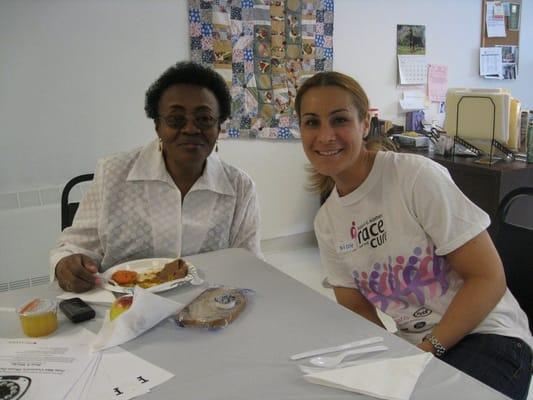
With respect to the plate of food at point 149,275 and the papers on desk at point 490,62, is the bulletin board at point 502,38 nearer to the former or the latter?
the papers on desk at point 490,62

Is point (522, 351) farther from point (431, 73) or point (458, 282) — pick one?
point (431, 73)

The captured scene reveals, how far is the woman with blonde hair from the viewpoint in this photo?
1.16m

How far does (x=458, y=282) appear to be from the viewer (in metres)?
1.25

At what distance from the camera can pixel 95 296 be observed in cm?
121

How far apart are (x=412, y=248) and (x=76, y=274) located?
86 cm

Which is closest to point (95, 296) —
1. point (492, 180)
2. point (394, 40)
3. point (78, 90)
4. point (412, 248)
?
point (412, 248)

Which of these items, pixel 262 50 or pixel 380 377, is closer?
pixel 380 377

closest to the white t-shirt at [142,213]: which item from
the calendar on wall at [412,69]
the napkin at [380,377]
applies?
the napkin at [380,377]

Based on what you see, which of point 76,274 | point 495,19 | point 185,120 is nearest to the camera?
point 76,274

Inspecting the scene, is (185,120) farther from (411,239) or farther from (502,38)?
(502,38)

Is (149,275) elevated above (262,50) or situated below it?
below

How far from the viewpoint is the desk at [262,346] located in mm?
815

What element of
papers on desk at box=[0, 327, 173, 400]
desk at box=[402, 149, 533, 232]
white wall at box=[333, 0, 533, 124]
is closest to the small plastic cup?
papers on desk at box=[0, 327, 173, 400]

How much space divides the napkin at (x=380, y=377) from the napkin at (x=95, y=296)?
1.89 feet
